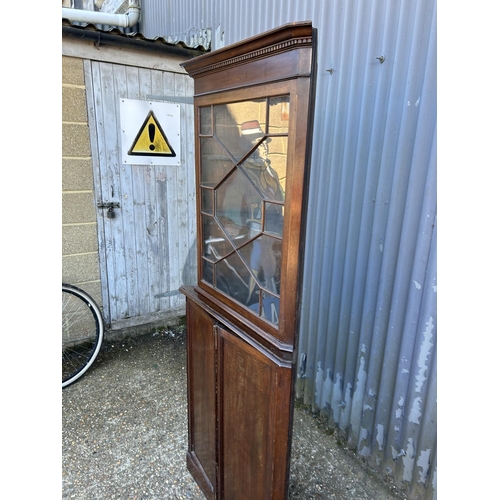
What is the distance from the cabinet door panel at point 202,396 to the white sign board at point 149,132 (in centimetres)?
182

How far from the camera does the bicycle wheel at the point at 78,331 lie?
2.66m

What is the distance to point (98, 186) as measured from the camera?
111 inches

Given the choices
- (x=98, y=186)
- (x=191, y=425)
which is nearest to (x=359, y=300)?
(x=191, y=425)

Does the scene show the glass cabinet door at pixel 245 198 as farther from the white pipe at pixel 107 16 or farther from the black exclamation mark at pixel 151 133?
the white pipe at pixel 107 16

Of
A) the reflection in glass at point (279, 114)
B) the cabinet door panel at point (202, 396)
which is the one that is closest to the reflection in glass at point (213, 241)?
the cabinet door panel at point (202, 396)

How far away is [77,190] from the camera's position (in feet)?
8.97

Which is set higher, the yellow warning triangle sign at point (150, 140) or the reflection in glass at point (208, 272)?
the yellow warning triangle sign at point (150, 140)

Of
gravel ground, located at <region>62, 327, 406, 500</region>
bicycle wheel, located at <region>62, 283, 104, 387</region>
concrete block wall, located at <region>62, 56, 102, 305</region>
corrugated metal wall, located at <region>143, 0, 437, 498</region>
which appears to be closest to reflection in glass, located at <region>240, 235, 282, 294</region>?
corrugated metal wall, located at <region>143, 0, 437, 498</region>

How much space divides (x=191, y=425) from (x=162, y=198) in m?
2.00

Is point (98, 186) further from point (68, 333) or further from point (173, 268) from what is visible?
point (68, 333)

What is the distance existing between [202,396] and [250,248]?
79cm

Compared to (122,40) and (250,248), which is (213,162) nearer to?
(250,248)

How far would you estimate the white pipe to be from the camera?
9.69 feet

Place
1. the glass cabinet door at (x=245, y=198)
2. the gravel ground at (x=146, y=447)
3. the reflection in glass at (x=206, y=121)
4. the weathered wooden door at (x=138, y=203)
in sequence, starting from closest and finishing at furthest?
the glass cabinet door at (x=245, y=198) < the reflection in glass at (x=206, y=121) < the gravel ground at (x=146, y=447) < the weathered wooden door at (x=138, y=203)
